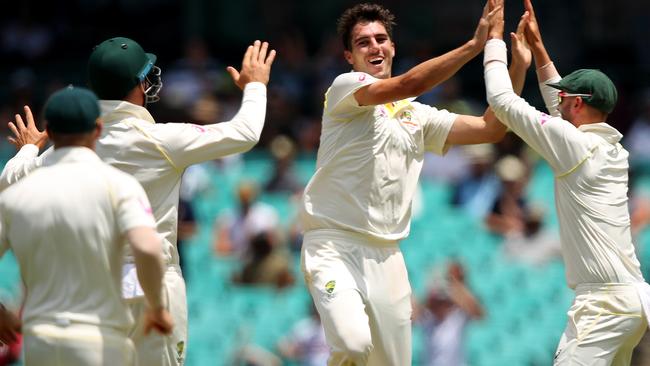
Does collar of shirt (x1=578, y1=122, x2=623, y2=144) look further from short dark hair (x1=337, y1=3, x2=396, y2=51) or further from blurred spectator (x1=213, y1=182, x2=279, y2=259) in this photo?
blurred spectator (x1=213, y1=182, x2=279, y2=259)

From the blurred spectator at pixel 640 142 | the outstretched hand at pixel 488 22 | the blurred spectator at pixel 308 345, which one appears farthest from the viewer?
the blurred spectator at pixel 640 142

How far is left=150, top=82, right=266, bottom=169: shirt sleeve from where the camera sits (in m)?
7.09

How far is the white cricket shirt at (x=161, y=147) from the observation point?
7098mm

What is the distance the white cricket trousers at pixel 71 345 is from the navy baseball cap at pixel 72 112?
0.89m

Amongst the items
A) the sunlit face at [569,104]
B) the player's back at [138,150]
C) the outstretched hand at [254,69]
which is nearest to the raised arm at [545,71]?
the sunlit face at [569,104]

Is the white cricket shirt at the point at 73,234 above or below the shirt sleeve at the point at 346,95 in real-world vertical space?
below

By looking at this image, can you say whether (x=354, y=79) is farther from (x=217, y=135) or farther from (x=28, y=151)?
(x=28, y=151)

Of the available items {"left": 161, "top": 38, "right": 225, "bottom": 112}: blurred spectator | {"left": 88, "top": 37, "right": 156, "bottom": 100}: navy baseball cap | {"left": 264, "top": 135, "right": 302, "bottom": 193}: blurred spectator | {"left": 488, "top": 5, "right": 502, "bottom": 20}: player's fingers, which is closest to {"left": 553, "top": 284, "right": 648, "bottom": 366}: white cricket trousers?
{"left": 488, "top": 5, "right": 502, "bottom": 20}: player's fingers

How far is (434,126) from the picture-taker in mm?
8125

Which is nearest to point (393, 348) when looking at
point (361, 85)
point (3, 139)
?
Answer: point (361, 85)

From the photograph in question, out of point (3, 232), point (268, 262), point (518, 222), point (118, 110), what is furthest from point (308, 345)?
point (3, 232)

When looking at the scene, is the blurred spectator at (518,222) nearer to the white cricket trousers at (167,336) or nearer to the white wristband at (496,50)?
the white wristband at (496,50)

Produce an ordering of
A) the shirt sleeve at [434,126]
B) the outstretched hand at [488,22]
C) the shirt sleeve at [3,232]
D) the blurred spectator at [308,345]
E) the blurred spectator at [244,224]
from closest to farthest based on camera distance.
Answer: the shirt sleeve at [3,232] < the outstretched hand at [488,22] < the shirt sleeve at [434,126] < the blurred spectator at [308,345] < the blurred spectator at [244,224]

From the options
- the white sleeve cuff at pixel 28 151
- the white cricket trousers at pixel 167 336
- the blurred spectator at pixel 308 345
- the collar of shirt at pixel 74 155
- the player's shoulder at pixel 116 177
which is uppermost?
the collar of shirt at pixel 74 155
